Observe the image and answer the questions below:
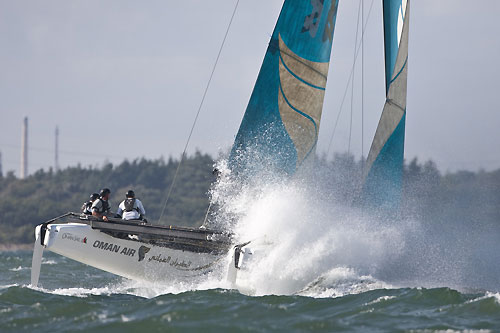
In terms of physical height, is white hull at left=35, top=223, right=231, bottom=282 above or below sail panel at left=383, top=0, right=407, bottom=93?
below

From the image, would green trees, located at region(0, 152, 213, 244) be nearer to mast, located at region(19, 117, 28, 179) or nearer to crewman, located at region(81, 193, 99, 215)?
mast, located at region(19, 117, 28, 179)

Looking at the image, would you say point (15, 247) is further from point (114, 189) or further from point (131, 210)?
point (131, 210)

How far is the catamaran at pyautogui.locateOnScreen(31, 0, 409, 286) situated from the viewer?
1051cm

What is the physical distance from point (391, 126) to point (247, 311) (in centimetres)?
589

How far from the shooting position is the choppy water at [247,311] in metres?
7.23

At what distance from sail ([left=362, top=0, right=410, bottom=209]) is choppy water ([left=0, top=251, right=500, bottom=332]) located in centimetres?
324

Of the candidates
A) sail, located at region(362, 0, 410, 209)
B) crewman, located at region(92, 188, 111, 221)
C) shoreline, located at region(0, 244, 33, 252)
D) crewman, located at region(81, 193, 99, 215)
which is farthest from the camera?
shoreline, located at region(0, 244, 33, 252)

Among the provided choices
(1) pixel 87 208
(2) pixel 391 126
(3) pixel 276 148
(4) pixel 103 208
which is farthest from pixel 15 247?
(3) pixel 276 148

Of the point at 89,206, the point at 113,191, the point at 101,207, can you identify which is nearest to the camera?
the point at 101,207

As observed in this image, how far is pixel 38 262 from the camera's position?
412 inches

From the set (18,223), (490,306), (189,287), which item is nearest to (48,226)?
(189,287)

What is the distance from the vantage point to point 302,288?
9.79 m

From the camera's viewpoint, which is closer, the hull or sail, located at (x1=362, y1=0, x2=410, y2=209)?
the hull

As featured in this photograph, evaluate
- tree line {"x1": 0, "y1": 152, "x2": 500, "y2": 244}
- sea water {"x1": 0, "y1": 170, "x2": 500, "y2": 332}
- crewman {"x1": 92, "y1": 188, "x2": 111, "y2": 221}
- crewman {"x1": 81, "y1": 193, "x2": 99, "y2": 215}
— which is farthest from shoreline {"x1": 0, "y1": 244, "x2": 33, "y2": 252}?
crewman {"x1": 92, "y1": 188, "x2": 111, "y2": 221}
